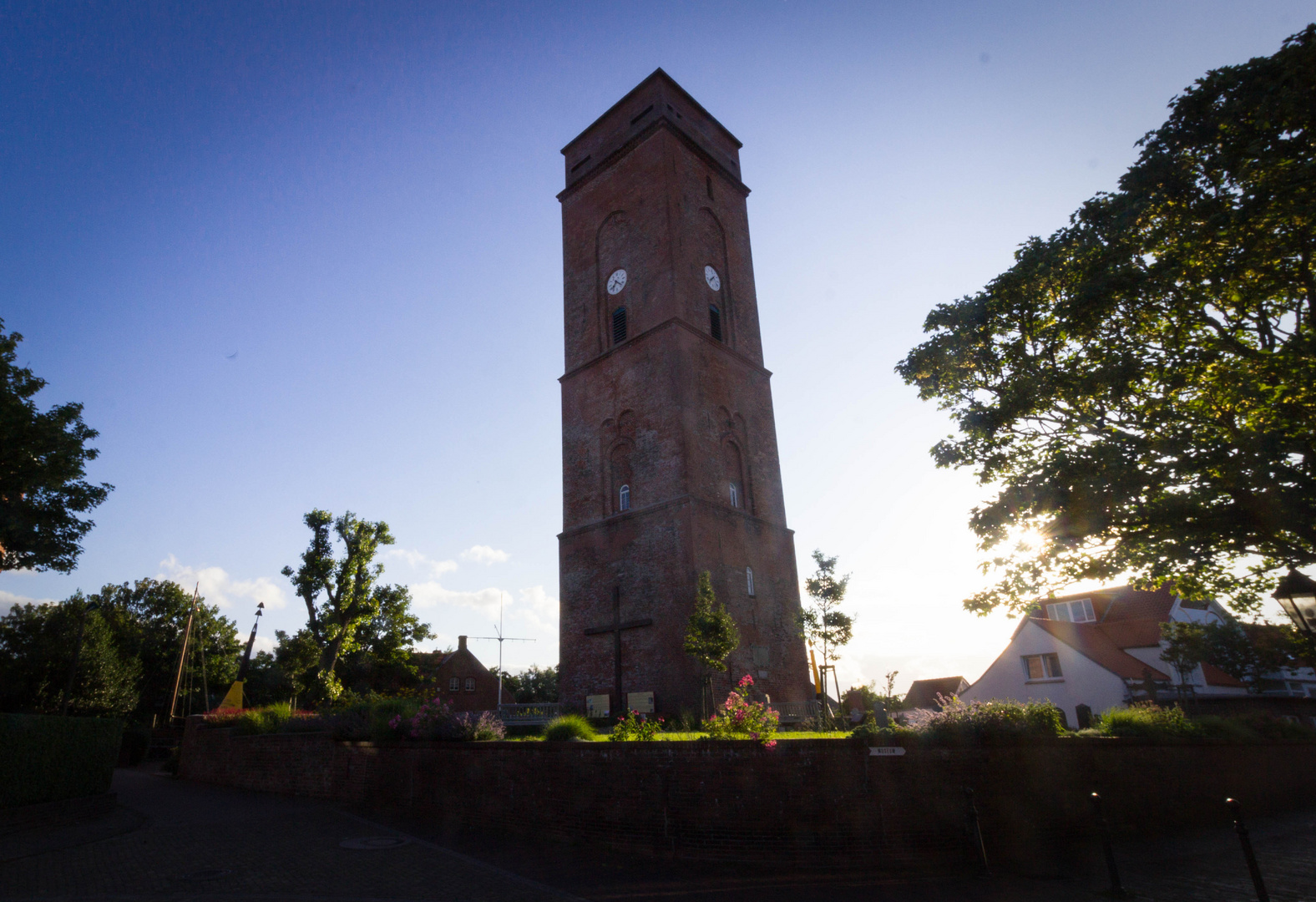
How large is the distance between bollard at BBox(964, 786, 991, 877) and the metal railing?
14005mm

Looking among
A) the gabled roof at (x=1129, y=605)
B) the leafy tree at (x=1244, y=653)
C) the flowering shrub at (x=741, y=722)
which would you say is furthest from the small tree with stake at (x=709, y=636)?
the leafy tree at (x=1244, y=653)

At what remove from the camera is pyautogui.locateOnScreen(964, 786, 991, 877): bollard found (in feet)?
27.7

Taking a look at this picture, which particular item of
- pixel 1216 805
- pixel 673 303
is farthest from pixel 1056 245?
pixel 673 303

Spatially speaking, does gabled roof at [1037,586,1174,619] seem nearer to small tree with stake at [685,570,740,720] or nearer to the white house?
the white house

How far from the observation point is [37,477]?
58.9ft

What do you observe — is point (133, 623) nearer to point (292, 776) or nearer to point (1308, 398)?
point (292, 776)

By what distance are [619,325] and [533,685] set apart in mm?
71300

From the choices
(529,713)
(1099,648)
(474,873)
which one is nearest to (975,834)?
(474,873)

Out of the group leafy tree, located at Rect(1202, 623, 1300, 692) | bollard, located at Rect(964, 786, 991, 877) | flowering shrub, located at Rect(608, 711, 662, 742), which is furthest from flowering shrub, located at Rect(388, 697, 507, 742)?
leafy tree, located at Rect(1202, 623, 1300, 692)

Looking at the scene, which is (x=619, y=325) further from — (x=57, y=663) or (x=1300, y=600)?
(x=57, y=663)

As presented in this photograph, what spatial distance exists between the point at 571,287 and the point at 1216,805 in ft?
88.2

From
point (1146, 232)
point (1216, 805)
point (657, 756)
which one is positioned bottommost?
point (1216, 805)

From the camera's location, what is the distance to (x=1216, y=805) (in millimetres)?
12609

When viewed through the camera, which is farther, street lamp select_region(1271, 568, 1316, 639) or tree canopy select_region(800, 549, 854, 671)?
tree canopy select_region(800, 549, 854, 671)
